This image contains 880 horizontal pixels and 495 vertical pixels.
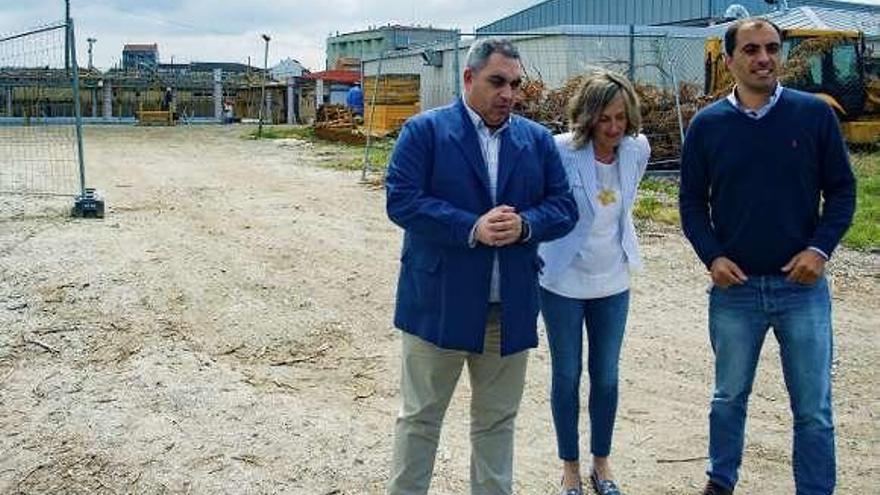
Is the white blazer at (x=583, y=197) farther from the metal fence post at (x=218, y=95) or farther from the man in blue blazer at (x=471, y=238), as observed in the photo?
the metal fence post at (x=218, y=95)

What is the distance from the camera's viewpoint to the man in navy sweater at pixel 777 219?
3301 mm

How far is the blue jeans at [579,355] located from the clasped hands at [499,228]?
2.13ft

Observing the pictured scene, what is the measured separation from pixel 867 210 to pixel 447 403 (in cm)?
967

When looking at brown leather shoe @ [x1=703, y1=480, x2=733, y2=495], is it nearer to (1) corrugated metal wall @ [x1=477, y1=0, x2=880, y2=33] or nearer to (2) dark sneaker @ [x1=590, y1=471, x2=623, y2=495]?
(2) dark sneaker @ [x1=590, y1=471, x2=623, y2=495]

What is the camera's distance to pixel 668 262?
8719 mm

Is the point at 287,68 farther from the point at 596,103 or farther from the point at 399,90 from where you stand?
the point at 596,103

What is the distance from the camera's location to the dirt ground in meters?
4.11

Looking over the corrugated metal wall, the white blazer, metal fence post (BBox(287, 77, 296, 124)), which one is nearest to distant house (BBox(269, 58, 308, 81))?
metal fence post (BBox(287, 77, 296, 124))

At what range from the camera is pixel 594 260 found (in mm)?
3650

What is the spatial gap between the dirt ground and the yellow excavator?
8.50m

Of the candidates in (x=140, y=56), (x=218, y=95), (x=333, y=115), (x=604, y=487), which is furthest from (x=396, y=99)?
(x=140, y=56)

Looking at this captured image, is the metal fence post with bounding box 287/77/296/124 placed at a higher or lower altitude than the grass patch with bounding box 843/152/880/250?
higher

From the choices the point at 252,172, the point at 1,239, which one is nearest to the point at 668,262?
the point at 1,239

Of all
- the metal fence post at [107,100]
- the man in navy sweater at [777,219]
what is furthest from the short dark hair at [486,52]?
the metal fence post at [107,100]
